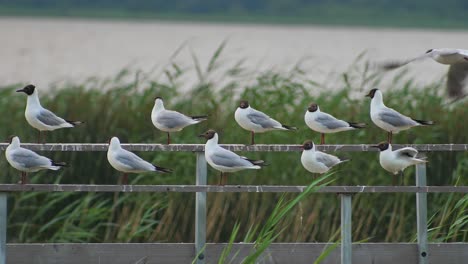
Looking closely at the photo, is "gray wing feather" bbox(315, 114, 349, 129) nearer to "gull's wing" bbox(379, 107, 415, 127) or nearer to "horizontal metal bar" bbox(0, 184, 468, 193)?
"gull's wing" bbox(379, 107, 415, 127)

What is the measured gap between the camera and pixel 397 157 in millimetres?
8688

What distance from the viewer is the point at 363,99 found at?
12078 millimetres

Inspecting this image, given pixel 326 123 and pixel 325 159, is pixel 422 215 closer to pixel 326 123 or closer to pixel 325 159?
pixel 325 159

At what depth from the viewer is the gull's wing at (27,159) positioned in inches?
337

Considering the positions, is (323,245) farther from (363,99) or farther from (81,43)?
(81,43)

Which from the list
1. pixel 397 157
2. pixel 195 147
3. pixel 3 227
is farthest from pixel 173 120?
pixel 397 157

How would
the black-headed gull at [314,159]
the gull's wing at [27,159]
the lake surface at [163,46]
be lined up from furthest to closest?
the lake surface at [163,46] < the black-headed gull at [314,159] < the gull's wing at [27,159]

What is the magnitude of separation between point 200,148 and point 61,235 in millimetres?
→ 2093

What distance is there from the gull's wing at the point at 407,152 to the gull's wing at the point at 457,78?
2049 mm

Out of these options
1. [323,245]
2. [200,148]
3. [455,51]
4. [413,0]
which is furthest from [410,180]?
[413,0]

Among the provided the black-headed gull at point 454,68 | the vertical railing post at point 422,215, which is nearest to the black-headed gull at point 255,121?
the vertical railing post at point 422,215

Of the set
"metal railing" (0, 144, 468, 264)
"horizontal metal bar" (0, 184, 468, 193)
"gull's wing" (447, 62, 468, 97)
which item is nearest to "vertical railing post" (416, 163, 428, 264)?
"metal railing" (0, 144, 468, 264)

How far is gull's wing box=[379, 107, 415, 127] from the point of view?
30.5ft

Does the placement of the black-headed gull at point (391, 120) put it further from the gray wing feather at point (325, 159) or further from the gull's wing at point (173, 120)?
the gull's wing at point (173, 120)
